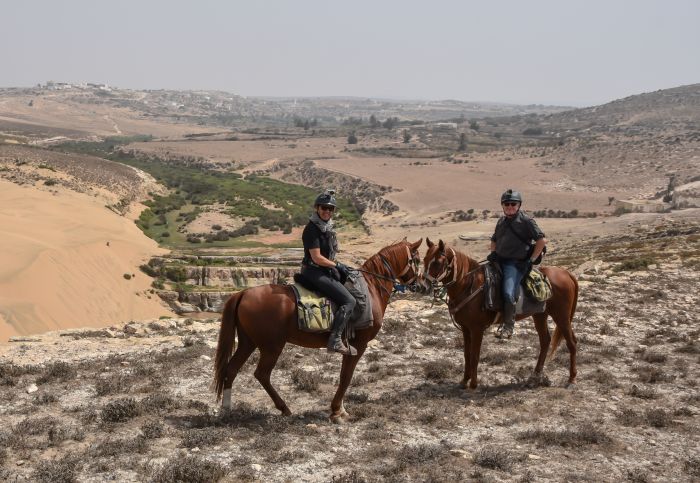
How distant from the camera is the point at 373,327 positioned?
27.6ft

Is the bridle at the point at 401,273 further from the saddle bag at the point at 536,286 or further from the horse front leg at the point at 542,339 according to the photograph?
the horse front leg at the point at 542,339

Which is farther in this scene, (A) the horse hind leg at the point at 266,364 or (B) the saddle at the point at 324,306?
(A) the horse hind leg at the point at 266,364

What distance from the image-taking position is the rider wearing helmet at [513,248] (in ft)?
31.2

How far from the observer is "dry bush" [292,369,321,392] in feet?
32.2

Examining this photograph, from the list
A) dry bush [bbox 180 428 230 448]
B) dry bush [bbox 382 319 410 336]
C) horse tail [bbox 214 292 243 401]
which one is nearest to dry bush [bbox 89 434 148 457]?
dry bush [bbox 180 428 230 448]

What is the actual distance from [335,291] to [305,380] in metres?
2.62

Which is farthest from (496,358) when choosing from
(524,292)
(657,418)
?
(657,418)

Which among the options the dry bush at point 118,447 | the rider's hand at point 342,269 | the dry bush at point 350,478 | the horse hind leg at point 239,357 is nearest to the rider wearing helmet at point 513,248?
the rider's hand at point 342,269

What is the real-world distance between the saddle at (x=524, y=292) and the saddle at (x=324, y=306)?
2.32m

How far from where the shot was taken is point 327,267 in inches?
318

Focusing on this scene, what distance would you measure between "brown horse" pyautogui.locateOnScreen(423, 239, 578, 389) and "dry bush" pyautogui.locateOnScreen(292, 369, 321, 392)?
8.43 ft

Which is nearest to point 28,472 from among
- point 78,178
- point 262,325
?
point 262,325

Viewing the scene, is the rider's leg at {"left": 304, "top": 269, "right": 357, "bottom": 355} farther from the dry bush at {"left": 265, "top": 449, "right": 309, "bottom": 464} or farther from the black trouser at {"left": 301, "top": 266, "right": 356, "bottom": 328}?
the dry bush at {"left": 265, "top": 449, "right": 309, "bottom": 464}

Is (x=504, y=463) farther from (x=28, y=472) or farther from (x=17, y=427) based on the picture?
(x=17, y=427)
